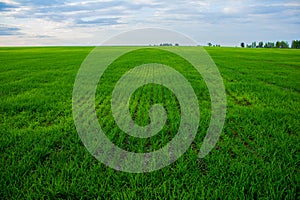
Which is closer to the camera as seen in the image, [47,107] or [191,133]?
[191,133]

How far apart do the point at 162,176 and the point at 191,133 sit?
5.31 ft

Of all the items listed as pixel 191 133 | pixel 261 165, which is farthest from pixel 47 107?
pixel 261 165

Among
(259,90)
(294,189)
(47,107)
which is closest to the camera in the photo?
(294,189)

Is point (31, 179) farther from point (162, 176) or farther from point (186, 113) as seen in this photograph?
point (186, 113)

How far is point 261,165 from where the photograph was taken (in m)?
3.20

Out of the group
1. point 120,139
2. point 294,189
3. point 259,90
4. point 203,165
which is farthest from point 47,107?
point 259,90

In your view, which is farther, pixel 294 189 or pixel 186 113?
pixel 186 113

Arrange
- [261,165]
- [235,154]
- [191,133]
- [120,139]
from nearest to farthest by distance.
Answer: [261,165] < [235,154] < [120,139] < [191,133]

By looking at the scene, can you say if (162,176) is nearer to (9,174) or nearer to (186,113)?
(9,174)

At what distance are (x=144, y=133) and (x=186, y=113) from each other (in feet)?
5.31

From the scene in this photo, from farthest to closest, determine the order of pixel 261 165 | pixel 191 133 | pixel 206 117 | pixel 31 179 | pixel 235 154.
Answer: pixel 206 117, pixel 191 133, pixel 235 154, pixel 261 165, pixel 31 179

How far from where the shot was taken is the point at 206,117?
534cm

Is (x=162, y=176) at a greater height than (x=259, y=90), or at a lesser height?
lesser

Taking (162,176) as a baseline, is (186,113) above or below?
above
